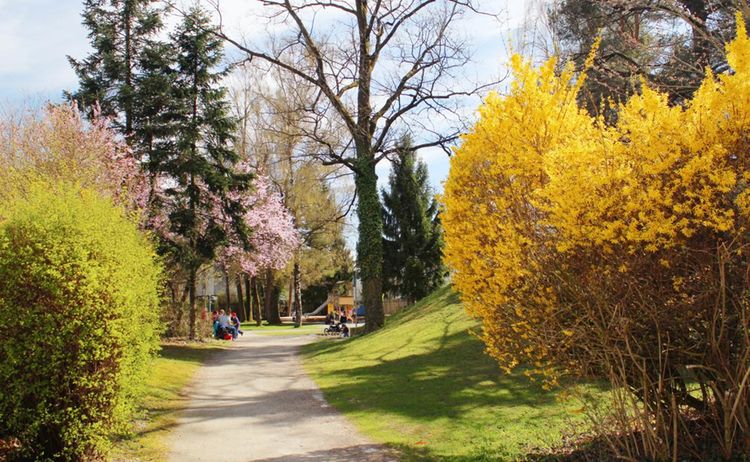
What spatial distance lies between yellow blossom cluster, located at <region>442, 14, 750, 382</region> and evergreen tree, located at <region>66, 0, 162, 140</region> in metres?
18.3

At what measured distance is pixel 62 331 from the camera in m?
6.01

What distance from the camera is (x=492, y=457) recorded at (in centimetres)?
653

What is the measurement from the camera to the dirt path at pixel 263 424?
7258mm

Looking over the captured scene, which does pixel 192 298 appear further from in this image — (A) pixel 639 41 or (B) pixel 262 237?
(A) pixel 639 41

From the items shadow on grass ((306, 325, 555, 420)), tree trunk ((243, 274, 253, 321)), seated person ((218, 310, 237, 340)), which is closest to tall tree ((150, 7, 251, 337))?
seated person ((218, 310, 237, 340))

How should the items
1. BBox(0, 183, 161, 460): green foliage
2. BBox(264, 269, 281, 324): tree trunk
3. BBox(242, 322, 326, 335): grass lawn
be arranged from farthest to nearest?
1. BBox(264, 269, 281, 324): tree trunk
2. BBox(242, 322, 326, 335): grass lawn
3. BBox(0, 183, 161, 460): green foliage

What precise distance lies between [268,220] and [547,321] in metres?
23.3

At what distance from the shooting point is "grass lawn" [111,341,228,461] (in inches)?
293

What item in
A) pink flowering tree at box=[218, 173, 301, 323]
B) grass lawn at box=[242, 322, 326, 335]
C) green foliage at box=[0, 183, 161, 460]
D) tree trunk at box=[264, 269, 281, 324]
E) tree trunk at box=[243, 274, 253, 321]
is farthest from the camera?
tree trunk at box=[243, 274, 253, 321]

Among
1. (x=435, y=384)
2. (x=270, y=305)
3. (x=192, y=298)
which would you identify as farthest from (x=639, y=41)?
(x=270, y=305)

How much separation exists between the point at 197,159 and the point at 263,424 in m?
13.6

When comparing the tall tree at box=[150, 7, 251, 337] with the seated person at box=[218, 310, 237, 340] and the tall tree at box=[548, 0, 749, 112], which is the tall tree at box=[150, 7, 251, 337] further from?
the tall tree at box=[548, 0, 749, 112]

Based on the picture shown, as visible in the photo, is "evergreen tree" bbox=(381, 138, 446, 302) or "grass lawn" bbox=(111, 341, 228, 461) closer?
"grass lawn" bbox=(111, 341, 228, 461)

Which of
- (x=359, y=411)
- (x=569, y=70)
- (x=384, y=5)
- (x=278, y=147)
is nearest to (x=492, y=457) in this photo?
(x=359, y=411)
